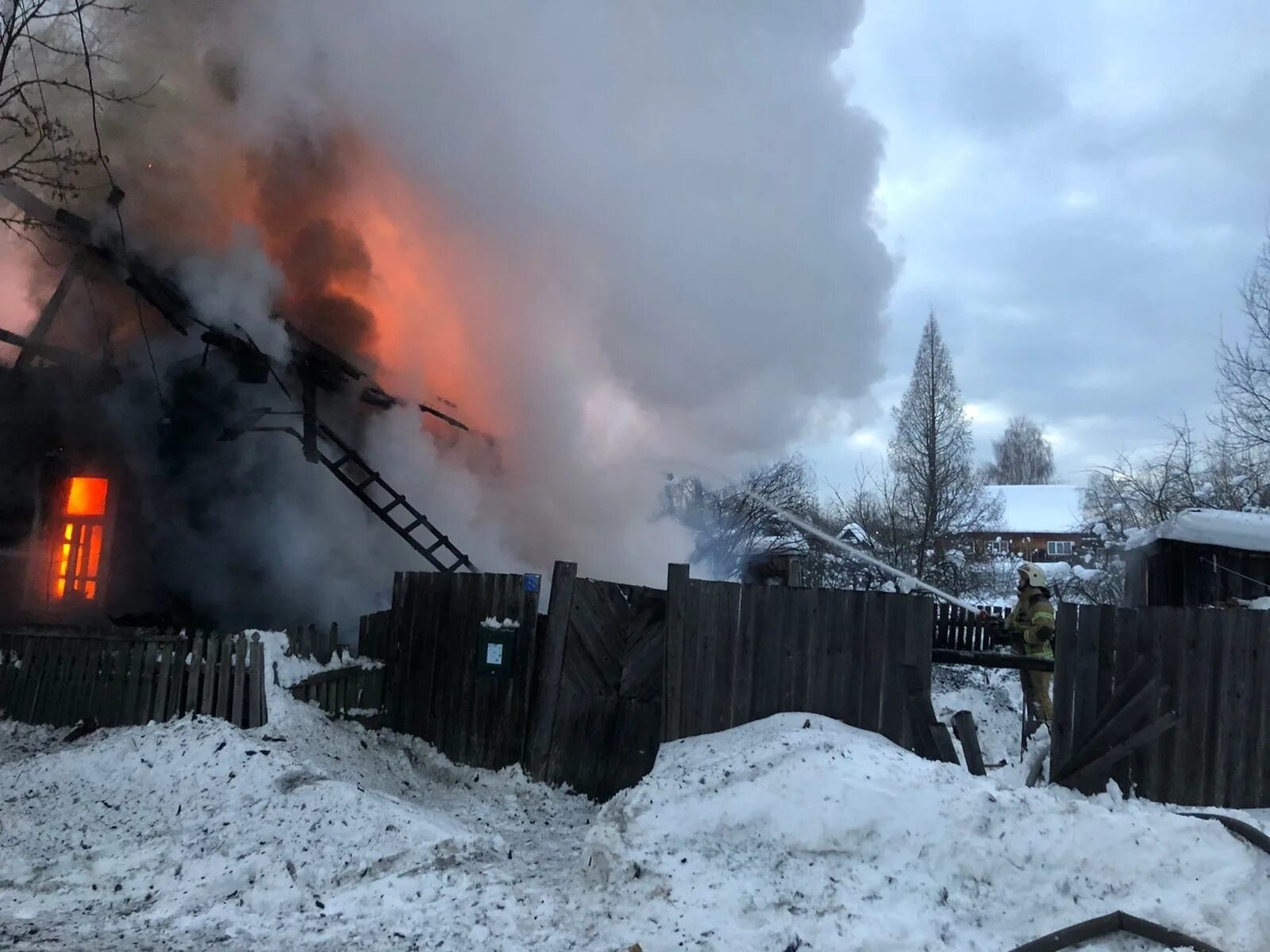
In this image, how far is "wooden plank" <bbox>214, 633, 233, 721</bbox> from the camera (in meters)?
7.11

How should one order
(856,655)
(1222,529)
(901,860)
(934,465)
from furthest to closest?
(934,465), (1222,529), (856,655), (901,860)

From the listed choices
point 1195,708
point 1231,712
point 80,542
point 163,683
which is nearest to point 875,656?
point 1195,708

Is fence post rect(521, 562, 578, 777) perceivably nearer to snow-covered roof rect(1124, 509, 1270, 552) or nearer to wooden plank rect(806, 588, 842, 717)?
wooden plank rect(806, 588, 842, 717)

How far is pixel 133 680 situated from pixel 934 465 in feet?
80.4

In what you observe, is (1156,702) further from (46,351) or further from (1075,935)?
(46,351)

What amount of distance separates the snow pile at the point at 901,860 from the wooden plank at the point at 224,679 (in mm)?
3368

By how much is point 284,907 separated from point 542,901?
4.44 ft

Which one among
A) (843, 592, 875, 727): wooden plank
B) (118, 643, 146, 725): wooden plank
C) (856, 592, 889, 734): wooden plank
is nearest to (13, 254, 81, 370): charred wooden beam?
(118, 643, 146, 725): wooden plank

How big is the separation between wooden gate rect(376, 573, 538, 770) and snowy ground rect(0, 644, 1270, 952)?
1228mm

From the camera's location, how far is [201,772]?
633cm

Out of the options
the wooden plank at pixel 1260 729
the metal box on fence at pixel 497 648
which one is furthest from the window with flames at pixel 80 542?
the wooden plank at pixel 1260 729

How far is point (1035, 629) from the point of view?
8.70 m

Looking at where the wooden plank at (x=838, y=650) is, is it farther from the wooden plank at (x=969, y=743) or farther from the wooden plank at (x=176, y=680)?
the wooden plank at (x=176, y=680)

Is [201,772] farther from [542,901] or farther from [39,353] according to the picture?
[39,353]
